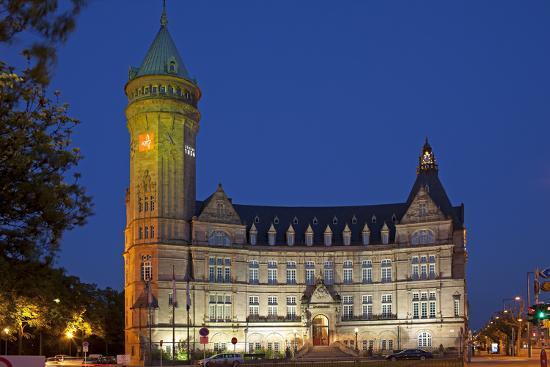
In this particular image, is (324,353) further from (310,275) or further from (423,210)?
(423,210)

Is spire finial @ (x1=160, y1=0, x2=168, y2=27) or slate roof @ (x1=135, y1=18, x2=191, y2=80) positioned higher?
spire finial @ (x1=160, y1=0, x2=168, y2=27)

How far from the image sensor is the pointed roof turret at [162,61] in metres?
97.4

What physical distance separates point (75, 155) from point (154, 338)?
230ft

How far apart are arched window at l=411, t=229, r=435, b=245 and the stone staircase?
17.9 m

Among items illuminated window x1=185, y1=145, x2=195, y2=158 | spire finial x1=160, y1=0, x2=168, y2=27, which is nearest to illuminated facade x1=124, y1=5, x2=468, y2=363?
illuminated window x1=185, y1=145, x2=195, y2=158

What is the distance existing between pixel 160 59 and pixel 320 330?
40918 mm

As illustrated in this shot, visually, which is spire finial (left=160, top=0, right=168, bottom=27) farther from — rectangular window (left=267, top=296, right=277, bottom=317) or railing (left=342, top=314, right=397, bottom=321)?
railing (left=342, top=314, right=397, bottom=321)

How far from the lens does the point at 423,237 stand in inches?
3944

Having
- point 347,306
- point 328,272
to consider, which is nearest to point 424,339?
point 347,306

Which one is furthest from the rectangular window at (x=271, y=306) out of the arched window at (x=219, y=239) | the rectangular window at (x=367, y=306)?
the rectangular window at (x=367, y=306)

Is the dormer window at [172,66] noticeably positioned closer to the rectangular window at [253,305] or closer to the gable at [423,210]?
the rectangular window at [253,305]

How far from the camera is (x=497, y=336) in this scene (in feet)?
439

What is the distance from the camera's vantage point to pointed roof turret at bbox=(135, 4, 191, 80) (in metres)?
97.4

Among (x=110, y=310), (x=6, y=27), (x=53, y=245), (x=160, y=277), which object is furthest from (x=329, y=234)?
(x=6, y=27)
